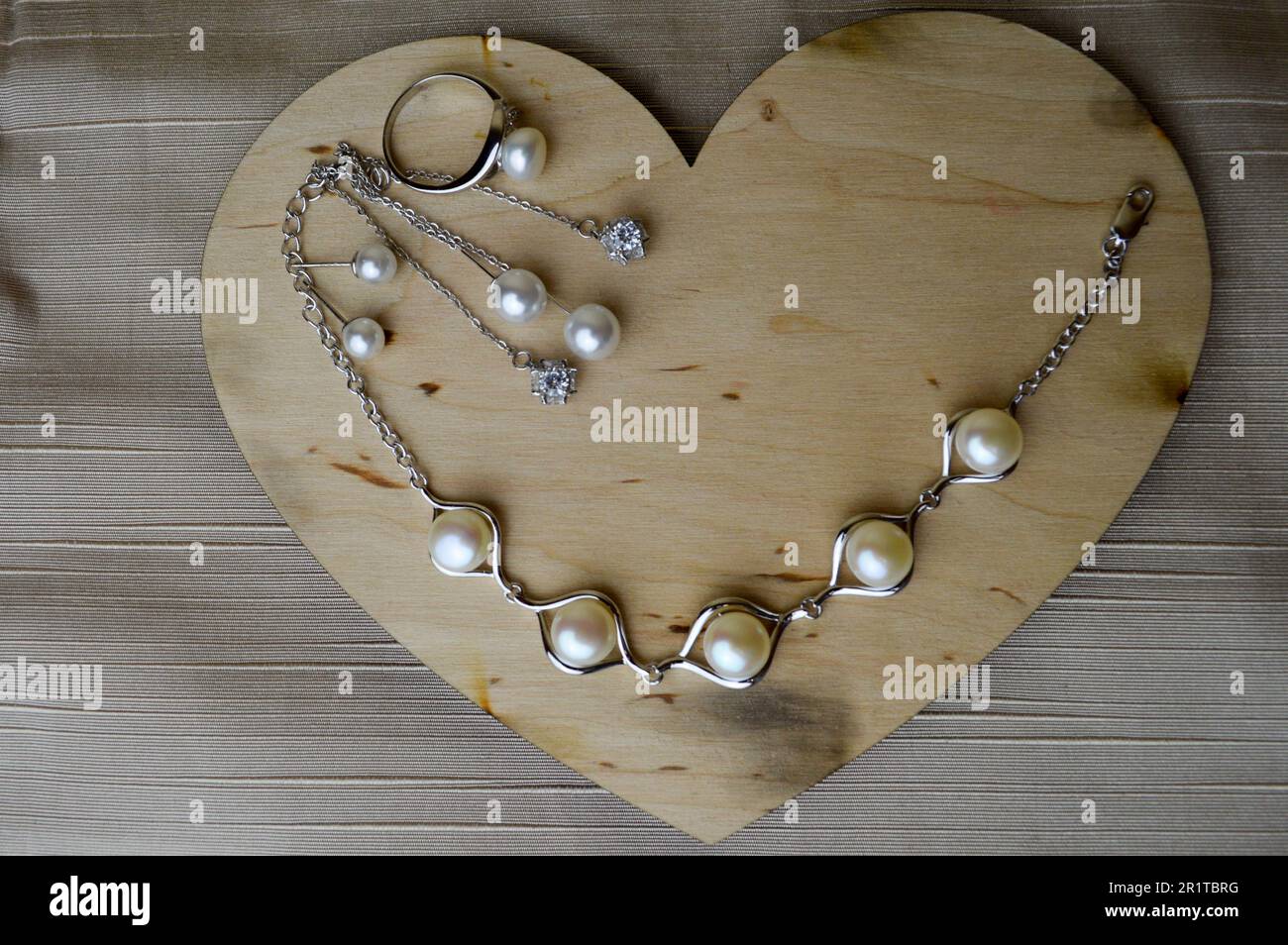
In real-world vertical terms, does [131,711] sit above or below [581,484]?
below

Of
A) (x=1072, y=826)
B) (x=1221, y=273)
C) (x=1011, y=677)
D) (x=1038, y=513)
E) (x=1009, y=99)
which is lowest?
(x=1072, y=826)

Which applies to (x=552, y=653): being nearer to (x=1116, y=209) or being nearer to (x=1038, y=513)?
(x=1038, y=513)

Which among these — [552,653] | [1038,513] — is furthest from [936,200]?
[552,653]

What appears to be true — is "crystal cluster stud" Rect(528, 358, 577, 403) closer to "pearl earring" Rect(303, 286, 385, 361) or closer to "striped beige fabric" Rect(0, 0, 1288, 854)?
"pearl earring" Rect(303, 286, 385, 361)

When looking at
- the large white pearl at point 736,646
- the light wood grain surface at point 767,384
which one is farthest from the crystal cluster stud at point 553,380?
the large white pearl at point 736,646

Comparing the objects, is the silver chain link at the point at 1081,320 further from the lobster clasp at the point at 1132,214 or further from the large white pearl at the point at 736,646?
the large white pearl at the point at 736,646

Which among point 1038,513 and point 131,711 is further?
point 131,711
